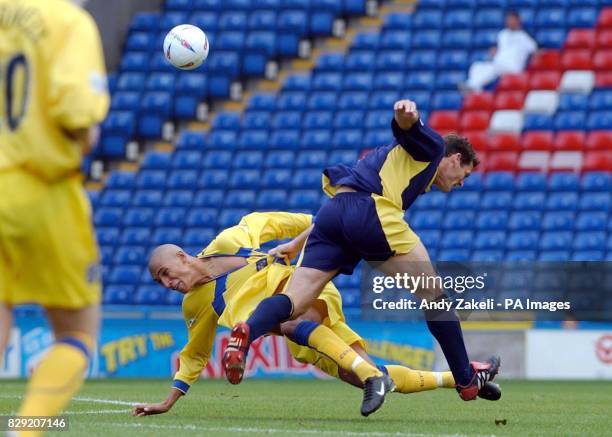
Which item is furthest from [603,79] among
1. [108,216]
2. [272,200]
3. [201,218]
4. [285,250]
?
[285,250]

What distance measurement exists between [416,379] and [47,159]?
3.62 metres

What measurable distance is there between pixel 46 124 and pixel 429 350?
960 centimetres

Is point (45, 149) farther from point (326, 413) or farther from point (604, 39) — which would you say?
point (604, 39)

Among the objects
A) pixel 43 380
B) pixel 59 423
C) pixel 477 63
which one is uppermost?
pixel 477 63

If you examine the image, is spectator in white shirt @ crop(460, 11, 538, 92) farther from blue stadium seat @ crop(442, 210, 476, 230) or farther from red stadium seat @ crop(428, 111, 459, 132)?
blue stadium seat @ crop(442, 210, 476, 230)

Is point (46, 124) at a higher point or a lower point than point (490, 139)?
lower

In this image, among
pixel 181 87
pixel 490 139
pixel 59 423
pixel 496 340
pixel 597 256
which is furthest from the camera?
pixel 181 87

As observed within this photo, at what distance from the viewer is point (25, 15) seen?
12.9 ft

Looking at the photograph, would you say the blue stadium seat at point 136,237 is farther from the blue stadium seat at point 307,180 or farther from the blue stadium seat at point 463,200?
the blue stadium seat at point 463,200

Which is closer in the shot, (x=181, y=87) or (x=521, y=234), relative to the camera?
(x=521, y=234)

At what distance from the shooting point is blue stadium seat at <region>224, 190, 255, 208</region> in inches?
680

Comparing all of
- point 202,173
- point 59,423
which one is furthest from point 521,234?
point 59,423

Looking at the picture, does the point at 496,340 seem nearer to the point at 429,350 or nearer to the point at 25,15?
the point at 429,350

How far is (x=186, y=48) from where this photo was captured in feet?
32.3
